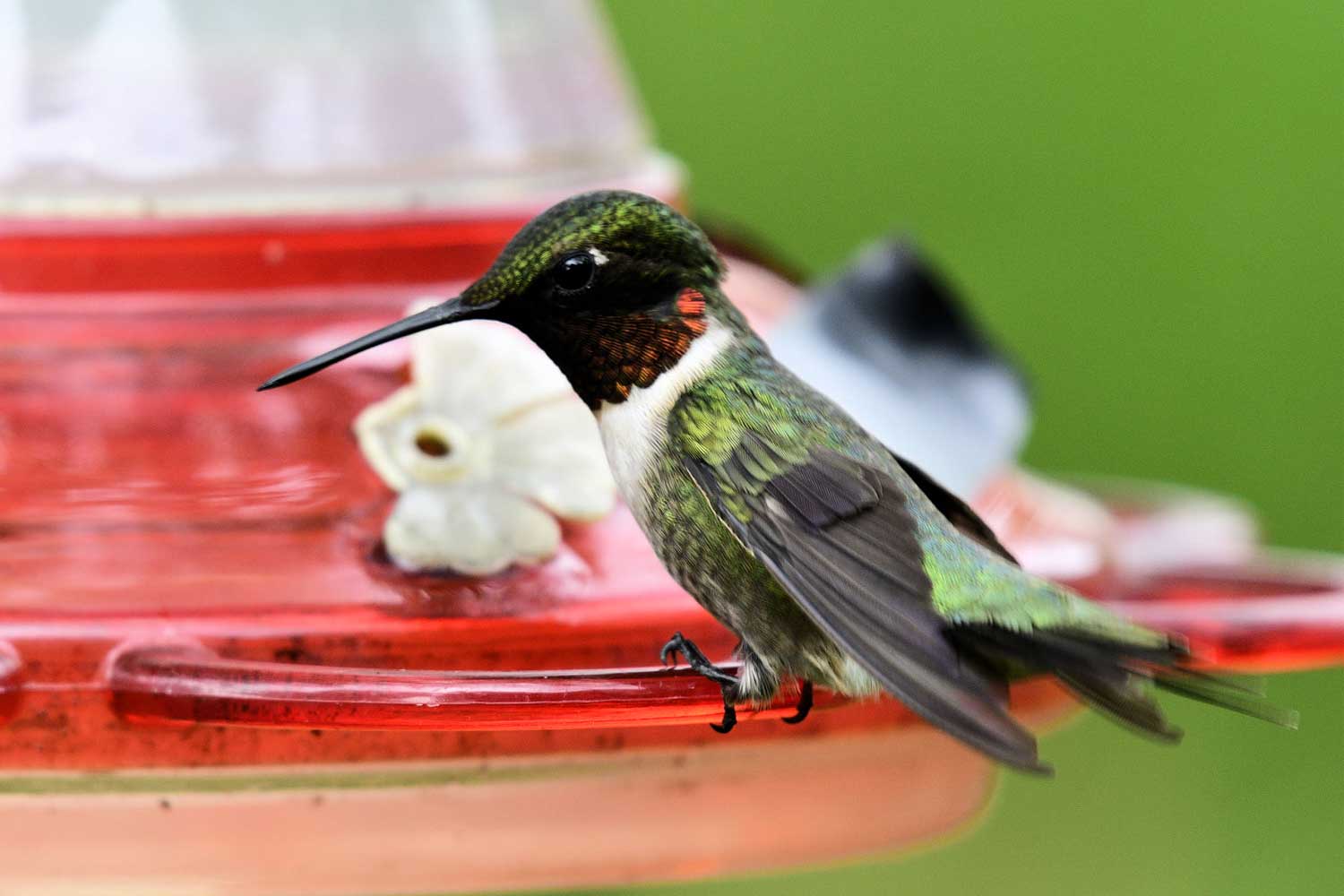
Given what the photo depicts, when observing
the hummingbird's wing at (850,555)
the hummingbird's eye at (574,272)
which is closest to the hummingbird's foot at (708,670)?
the hummingbird's wing at (850,555)

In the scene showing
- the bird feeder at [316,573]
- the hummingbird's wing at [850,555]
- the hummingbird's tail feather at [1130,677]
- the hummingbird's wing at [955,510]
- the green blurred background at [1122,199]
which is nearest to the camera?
the hummingbird's wing at [850,555]

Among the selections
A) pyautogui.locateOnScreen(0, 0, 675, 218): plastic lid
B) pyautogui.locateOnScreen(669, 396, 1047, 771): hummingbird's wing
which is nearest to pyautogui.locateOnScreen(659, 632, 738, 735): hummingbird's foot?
pyautogui.locateOnScreen(669, 396, 1047, 771): hummingbird's wing

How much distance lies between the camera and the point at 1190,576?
8.58ft

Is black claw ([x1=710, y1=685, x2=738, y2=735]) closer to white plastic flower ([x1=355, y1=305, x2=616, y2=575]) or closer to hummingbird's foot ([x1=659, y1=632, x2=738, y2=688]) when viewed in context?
hummingbird's foot ([x1=659, y1=632, x2=738, y2=688])

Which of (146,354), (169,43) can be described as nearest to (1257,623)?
(146,354)

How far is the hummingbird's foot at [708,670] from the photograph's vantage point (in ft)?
5.57

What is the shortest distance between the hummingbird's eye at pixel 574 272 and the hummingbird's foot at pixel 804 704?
46 centimetres

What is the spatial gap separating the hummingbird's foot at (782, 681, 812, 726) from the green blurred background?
136 inches

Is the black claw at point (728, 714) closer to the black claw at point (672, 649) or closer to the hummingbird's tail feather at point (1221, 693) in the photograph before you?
the black claw at point (672, 649)

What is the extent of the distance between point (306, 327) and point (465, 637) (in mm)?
536

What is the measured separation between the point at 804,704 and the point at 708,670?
0.18 meters

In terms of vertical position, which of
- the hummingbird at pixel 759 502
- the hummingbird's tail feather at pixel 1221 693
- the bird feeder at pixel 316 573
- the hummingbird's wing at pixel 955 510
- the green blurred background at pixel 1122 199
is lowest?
the green blurred background at pixel 1122 199

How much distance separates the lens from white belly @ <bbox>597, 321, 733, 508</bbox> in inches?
75.2

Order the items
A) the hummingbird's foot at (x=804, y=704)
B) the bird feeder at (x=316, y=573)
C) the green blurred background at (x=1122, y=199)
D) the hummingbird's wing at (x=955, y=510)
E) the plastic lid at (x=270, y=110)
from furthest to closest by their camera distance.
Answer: the green blurred background at (x=1122, y=199), the plastic lid at (x=270, y=110), the hummingbird's wing at (x=955, y=510), the hummingbird's foot at (x=804, y=704), the bird feeder at (x=316, y=573)
